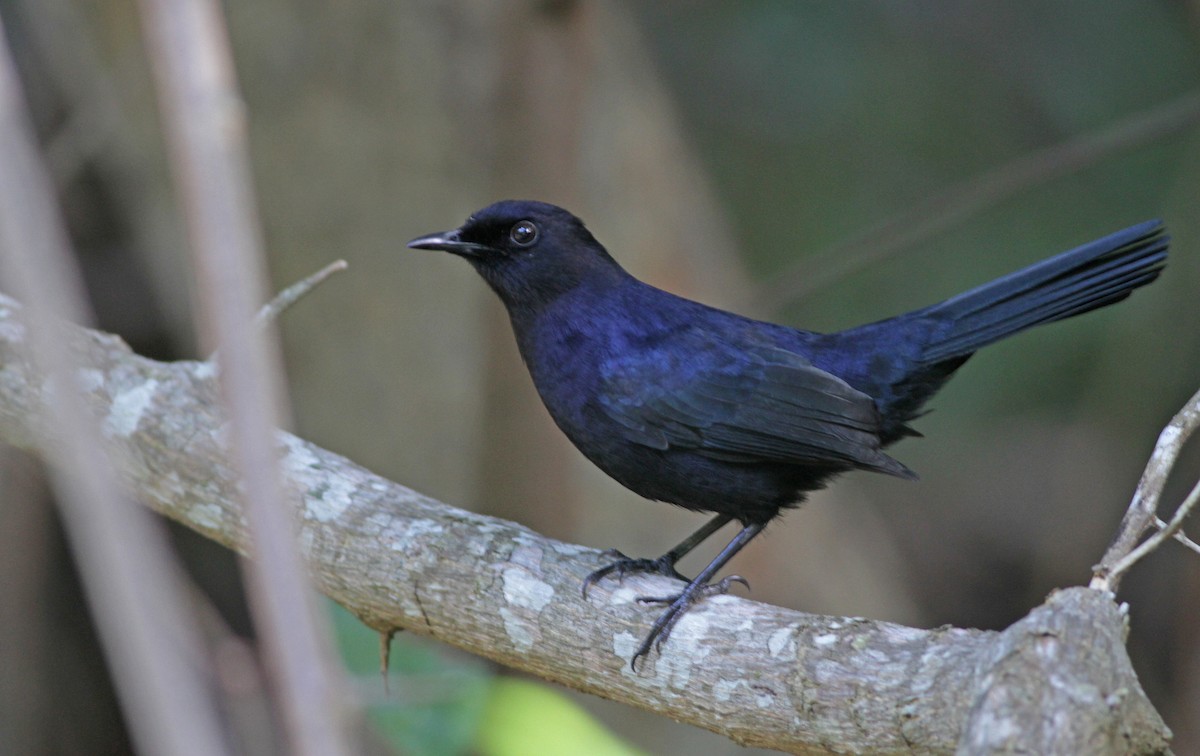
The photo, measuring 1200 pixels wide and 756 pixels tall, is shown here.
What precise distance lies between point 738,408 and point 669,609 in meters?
0.85

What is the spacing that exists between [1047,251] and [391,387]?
382cm

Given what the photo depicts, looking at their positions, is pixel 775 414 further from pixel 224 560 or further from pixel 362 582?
pixel 224 560

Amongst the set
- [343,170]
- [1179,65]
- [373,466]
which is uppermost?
[1179,65]

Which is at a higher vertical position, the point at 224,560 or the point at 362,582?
the point at 362,582

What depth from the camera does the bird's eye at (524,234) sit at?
12.9 feet

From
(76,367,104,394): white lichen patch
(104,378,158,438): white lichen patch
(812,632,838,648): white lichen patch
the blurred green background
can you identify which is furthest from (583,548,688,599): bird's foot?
(76,367,104,394): white lichen patch

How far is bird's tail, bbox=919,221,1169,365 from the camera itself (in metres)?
3.62

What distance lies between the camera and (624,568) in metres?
3.29

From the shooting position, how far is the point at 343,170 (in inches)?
232

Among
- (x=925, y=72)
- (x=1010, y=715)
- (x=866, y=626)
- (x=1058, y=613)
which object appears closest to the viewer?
(x=1010, y=715)

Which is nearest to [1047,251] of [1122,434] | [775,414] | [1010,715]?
[1122,434]

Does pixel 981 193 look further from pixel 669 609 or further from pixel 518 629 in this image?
pixel 518 629

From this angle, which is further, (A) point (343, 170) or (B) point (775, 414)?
(A) point (343, 170)

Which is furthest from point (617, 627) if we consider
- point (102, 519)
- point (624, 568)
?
point (102, 519)
